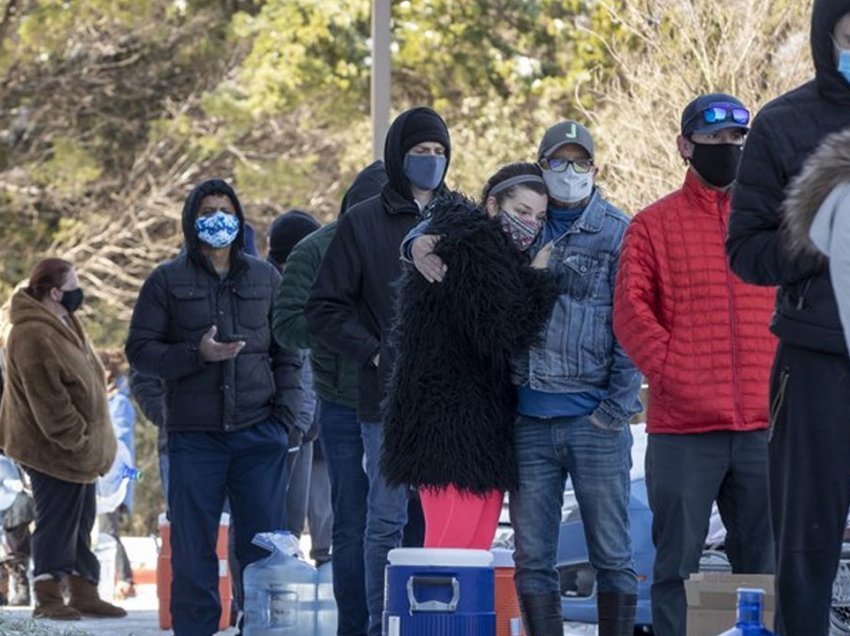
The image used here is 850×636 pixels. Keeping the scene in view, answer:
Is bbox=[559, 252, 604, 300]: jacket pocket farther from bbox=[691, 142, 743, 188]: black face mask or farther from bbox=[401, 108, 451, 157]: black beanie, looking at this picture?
bbox=[401, 108, 451, 157]: black beanie

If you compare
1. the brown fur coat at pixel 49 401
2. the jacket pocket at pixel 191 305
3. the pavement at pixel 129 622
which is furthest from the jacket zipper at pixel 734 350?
the brown fur coat at pixel 49 401

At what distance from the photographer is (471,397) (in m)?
8.54

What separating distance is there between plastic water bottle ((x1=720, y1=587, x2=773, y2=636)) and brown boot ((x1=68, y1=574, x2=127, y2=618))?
27.3 feet

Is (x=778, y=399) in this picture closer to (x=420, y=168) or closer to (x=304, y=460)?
(x=420, y=168)

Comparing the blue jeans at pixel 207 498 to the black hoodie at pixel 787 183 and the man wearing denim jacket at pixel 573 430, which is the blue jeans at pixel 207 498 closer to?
the man wearing denim jacket at pixel 573 430

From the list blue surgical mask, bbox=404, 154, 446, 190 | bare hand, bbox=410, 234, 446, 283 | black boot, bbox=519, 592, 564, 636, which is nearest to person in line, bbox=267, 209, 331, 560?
blue surgical mask, bbox=404, 154, 446, 190

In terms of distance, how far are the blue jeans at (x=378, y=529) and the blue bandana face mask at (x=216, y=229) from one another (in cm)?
151

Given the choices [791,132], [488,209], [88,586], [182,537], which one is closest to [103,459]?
[88,586]

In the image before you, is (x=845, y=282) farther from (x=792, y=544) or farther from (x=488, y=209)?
(x=488, y=209)

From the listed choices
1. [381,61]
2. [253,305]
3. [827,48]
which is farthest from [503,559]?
[381,61]

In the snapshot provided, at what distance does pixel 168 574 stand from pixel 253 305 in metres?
2.12

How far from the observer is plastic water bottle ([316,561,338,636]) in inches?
436

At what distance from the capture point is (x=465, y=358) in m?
8.57

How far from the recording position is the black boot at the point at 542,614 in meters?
8.45
